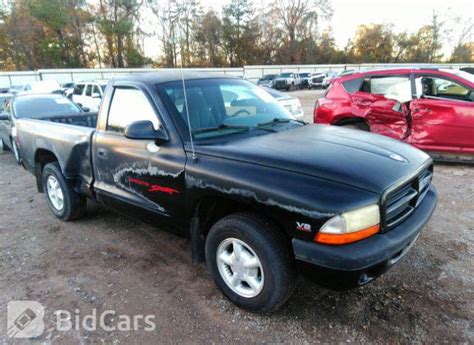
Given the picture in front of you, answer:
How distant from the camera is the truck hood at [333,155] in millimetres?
2293

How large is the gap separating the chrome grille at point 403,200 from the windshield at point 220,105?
1374mm

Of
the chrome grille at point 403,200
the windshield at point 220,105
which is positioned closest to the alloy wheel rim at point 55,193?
the windshield at point 220,105

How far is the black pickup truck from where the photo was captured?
217 cm

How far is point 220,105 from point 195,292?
1.72m

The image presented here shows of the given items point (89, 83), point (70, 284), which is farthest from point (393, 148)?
point (89, 83)

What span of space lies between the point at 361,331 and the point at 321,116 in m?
5.36

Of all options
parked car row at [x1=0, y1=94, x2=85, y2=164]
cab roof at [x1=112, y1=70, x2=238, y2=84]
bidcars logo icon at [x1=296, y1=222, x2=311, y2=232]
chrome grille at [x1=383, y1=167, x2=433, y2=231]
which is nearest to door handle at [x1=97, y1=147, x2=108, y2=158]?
cab roof at [x1=112, y1=70, x2=238, y2=84]

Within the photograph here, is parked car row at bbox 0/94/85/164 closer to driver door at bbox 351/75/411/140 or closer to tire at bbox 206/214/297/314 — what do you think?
driver door at bbox 351/75/411/140

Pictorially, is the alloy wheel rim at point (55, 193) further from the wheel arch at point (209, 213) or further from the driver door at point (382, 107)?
the driver door at point (382, 107)

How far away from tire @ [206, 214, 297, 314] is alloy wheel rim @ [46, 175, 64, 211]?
2.62 metres

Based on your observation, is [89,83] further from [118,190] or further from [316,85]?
[316,85]

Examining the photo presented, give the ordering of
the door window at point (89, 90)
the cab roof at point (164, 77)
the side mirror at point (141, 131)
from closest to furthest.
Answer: the side mirror at point (141, 131)
the cab roof at point (164, 77)
the door window at point (89, 90)

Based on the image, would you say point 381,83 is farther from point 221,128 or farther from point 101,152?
point 101,152

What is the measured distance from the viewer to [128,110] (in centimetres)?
336
